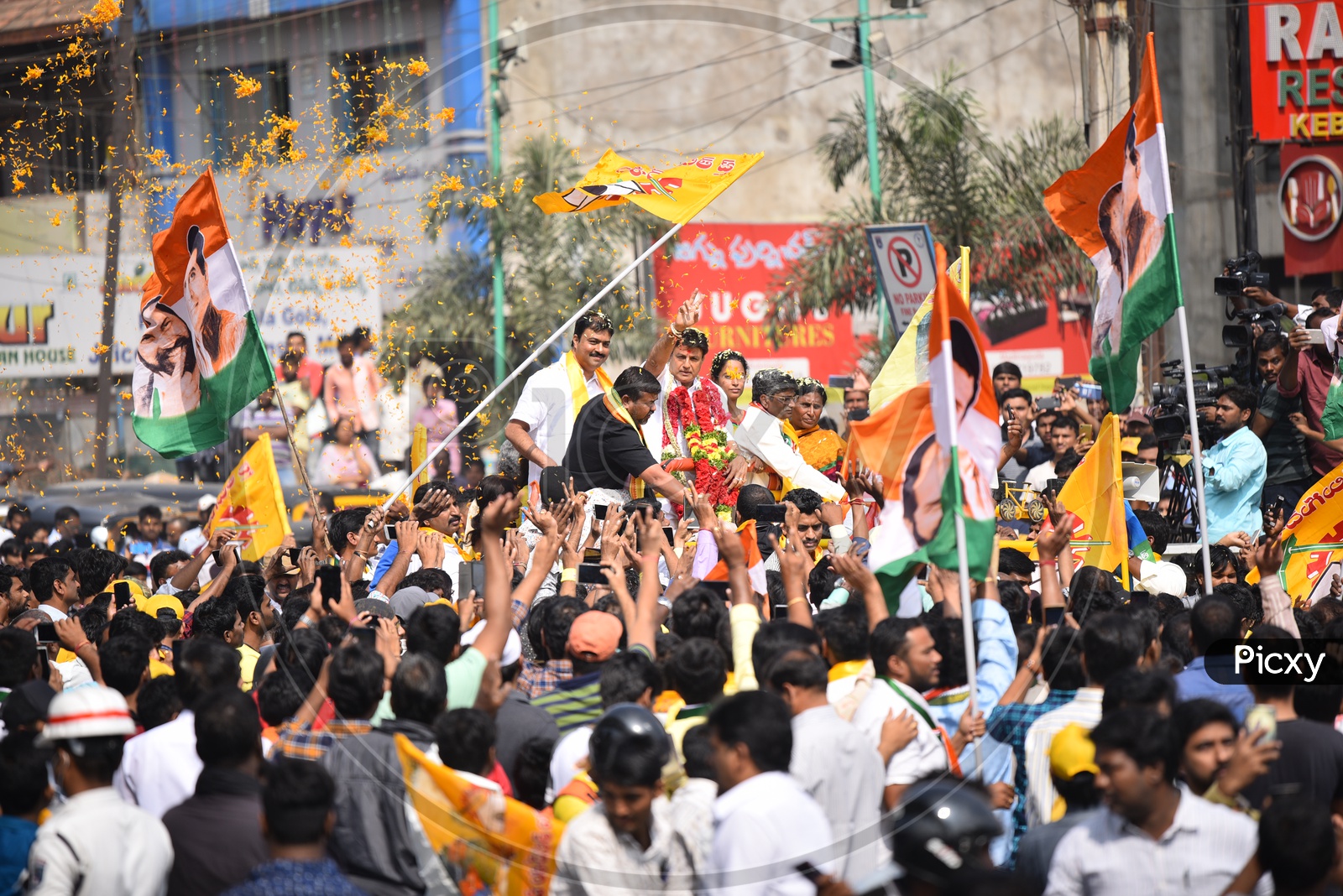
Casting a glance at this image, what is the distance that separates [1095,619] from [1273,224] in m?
14.7

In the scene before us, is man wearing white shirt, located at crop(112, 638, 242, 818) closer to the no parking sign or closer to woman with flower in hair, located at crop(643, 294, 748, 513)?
woman with flower in hair, located at crop(643, 294, 748, 513)

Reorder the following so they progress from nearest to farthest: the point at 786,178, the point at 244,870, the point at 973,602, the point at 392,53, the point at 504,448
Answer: the point at 244,870 < the point at 973,602 < the point at 504,448 < the point at 392,53 < the point at 786,178

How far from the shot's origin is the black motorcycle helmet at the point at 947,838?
3.34 m

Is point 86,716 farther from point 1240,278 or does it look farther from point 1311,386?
point 1311,386

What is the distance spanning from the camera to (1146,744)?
12.5 ft

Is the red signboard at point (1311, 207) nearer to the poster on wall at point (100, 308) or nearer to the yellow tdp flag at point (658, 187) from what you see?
the yellow tdp flag at point (658, 187)

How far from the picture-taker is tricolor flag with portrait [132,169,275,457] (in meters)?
8.17

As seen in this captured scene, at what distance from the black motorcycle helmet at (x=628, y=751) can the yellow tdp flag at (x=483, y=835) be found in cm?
24

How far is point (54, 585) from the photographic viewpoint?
786 cm

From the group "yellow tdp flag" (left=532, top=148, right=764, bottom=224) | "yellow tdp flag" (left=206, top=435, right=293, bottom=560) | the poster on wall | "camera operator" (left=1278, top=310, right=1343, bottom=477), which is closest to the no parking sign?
"yellow tdp flag" (left=532, top=148, right=764, bottom=224)

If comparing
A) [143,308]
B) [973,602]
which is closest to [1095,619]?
[973,602]

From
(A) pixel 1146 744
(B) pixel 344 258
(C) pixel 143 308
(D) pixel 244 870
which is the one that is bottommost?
(D) pixel 244 870

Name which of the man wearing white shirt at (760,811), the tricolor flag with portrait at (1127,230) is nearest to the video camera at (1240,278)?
the tricolor flag with portrait at (1127,230)

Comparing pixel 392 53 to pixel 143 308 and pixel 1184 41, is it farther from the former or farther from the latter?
pixel 1184 41
